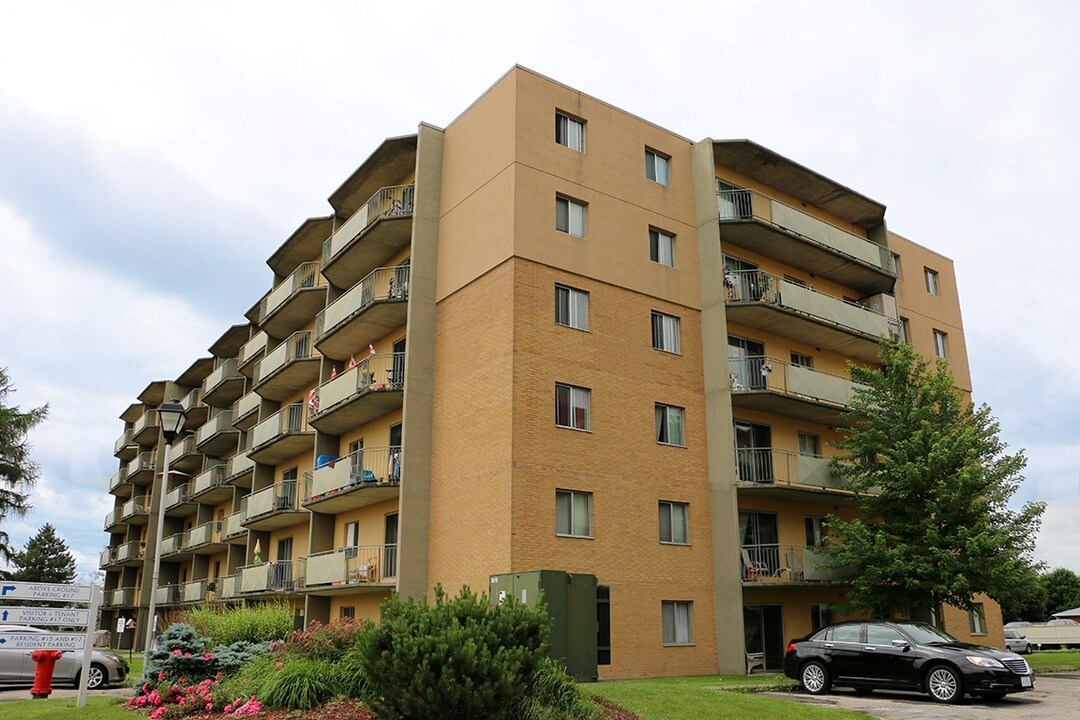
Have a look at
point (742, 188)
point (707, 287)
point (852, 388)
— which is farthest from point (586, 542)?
point (742, 188)

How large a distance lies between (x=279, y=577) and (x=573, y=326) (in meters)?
15.4

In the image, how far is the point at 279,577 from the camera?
32219 millimetres

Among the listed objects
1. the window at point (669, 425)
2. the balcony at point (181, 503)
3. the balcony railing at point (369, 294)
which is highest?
the balcony railing at point (369, 294)

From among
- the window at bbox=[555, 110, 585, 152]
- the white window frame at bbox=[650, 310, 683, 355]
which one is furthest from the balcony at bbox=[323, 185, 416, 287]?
the white window frame at bbox=[650, 310, 683, 355]

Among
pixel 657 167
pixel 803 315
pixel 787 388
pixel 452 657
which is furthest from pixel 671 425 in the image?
pixel 452 657

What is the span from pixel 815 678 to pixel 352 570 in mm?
13743

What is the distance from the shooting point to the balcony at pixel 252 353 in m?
41.8

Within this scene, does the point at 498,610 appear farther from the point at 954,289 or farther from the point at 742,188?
the point at 954,289

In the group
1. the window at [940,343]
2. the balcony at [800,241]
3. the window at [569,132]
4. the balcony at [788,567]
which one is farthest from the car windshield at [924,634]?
the window at [940,343]

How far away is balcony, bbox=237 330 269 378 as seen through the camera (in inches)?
1647

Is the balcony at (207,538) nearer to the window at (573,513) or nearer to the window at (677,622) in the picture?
the window at (573,513)

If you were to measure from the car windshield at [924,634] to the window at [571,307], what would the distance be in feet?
35.9

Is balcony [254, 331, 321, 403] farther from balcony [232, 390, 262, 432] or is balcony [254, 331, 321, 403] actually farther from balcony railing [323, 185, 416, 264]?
balcony railing [323, 185, 416, 264]

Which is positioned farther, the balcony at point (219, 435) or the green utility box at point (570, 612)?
the balcony at point (219, 435)
